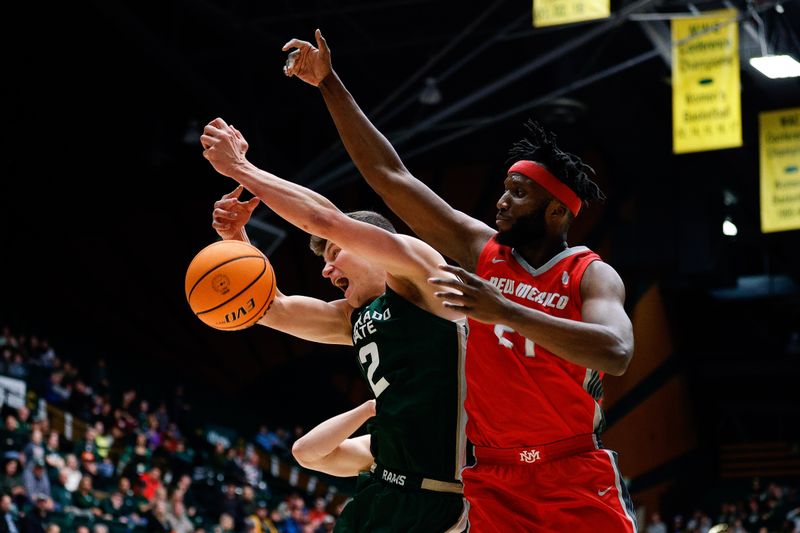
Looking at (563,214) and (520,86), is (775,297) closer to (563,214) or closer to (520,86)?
(520,86)

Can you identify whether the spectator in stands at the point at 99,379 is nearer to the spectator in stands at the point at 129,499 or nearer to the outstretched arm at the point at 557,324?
the spectator in stands at the point at 129,499

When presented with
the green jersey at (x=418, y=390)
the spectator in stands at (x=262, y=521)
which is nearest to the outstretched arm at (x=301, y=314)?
the green jersey at (x=418, y=390)

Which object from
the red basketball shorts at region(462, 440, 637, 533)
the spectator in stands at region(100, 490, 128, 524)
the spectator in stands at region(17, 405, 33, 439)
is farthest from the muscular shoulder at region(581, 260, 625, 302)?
the spectator in stands at region(17, 405, 33, 439)

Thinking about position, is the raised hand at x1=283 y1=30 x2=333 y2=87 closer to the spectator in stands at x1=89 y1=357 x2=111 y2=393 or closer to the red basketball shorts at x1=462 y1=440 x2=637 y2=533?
the red basketball shorts at x1=462 y1=440 x2=637 y2=533

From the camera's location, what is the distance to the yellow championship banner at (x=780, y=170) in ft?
49.6

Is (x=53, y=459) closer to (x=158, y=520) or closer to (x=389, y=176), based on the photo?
(x=158, y=520)

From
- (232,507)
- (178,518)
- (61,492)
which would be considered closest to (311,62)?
(61,492)

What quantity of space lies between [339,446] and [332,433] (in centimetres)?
16

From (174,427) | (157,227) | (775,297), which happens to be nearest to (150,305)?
(157,227)

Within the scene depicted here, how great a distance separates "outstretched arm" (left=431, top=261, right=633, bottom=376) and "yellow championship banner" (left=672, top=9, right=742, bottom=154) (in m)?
10.7

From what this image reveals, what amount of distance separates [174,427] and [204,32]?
22.7 feet

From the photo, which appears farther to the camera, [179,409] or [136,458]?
[179,409]

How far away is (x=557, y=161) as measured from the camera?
411cm

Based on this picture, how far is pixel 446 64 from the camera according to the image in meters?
19.8
